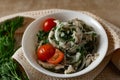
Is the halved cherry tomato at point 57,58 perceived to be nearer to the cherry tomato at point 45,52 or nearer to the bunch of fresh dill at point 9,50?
the cherry tomato at point 45,52

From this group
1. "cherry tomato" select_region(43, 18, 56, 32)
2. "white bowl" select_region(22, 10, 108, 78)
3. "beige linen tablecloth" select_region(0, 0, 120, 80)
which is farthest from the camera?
"beige linen tablecloth" select_region(0, 0, 120, 80)

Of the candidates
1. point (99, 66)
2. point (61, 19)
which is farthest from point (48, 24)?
point (99, 66)

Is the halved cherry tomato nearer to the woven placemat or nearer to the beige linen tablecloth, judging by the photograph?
the woven placemat

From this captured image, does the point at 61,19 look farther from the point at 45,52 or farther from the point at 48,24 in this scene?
the point at 45,52

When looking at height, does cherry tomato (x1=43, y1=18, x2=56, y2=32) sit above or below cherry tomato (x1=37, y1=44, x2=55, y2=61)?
above

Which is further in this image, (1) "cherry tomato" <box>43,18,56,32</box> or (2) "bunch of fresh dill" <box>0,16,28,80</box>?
(1) "cherry tomato" <box>43,18,56,32</box>

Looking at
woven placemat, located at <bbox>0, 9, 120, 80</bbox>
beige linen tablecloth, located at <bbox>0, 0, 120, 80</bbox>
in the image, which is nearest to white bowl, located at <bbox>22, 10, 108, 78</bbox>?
woven placemat, located at <bbox>0, 9, 120, 80</bbox>
